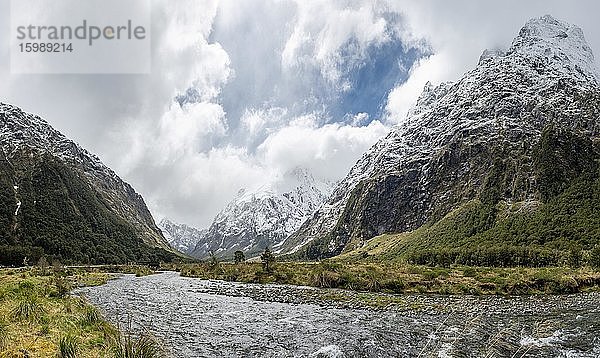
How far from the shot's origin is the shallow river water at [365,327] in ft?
80.5

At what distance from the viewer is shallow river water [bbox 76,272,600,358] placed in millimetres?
24531

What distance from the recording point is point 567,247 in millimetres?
153500

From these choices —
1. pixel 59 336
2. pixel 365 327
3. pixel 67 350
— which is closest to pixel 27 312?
pixel 59 336

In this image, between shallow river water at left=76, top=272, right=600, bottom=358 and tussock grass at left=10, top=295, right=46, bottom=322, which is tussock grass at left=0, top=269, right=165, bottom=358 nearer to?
tussock grass at left=10, top=295, right=46, bottom=322

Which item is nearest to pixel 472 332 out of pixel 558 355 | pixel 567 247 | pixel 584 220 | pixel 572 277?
pixel 558 355

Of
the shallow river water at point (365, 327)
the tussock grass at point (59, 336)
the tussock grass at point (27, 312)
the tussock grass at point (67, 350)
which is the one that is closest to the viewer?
the tussock grass at point (67, 350)

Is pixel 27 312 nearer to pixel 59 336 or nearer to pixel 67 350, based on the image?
pixel 59 336

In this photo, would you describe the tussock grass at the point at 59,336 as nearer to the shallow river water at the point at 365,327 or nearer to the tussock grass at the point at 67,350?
the tussock grass at the point at 67,350

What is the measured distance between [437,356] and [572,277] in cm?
5647

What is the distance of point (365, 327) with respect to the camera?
1226 inches

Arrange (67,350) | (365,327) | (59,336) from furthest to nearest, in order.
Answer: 1. (365,327)
2. (59,336)
3. (67,350)

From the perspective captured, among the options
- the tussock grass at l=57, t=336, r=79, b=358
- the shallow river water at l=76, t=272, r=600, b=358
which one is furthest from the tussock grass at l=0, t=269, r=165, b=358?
the shallow river water at l=76, t=272, r=600, b=358

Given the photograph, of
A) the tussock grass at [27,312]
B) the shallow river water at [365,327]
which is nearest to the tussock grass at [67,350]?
the shallow river water at [365,327]

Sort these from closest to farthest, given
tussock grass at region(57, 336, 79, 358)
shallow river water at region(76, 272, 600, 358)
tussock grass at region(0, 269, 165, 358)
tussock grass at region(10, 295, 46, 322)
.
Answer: tussock grass at region(57, 336, 79, 358) → tussock grass at region(0, 269, 165, 358) → tussock grass at region(10, 295, 46, 322) → shallow river water at region(76, 272, 600, 358)
